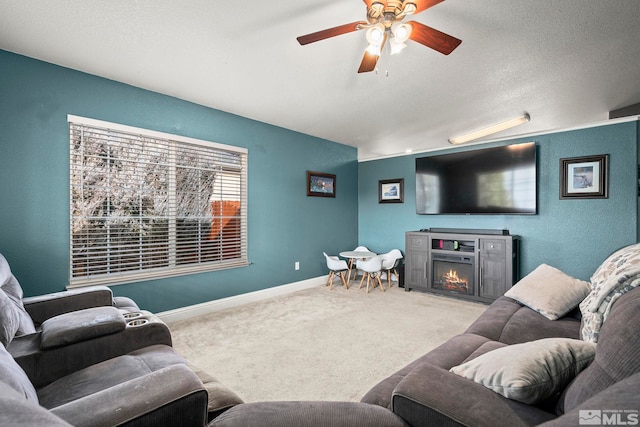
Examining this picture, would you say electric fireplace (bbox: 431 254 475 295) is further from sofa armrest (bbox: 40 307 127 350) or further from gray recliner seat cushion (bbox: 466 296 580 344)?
sofa armrest (bbox: 40 307 127 350)

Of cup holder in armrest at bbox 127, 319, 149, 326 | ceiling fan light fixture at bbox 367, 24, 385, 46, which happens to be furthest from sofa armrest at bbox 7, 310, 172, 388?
ceiling fan light fixture at bbox 367, 24, 385, 46

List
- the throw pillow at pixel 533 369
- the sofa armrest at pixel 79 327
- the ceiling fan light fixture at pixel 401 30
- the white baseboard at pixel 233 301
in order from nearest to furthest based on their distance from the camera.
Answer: the throw pillow at pixel 533 369
the sofa armrest at pixel 79 327
the ceiling fan light fixture at pixel 401 30
the white baseboard at pixel 233 301

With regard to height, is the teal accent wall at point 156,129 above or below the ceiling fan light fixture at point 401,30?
below

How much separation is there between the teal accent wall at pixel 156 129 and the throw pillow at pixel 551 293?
298 centimetres

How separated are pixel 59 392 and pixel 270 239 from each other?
303cm

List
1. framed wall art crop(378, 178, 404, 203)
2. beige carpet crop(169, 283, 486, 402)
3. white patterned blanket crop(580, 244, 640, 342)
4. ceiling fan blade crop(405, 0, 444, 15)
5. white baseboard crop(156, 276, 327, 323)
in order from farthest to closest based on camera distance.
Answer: framed wall art crop(378, 178, 404, 203) → white baseboard crop(156, 276, 327, 323) → beige carpet crop(169, 283, 486, 402) → ceiling fan blade crop(405, 0, 444, 15) → white patterned blanket crop(580, 244, 640, 342)

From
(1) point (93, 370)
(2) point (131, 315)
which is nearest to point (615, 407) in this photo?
(1) point (93, 370)

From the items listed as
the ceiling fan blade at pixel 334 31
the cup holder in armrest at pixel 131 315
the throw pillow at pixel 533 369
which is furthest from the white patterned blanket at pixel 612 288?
the cup holder in armrest at pixel 131 315

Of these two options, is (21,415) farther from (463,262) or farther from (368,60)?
(463,262)

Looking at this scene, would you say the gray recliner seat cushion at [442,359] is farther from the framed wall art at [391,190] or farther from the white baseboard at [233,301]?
the framed wall art at [391,190]

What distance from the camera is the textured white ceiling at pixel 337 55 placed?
1973mm

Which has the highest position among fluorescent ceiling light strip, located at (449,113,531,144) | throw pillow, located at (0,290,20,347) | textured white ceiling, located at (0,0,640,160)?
textured white ceiling, located at (0,0,640,160)

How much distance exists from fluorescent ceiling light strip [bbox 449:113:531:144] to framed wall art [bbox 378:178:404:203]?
117 cm

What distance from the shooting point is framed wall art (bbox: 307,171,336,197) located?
4.76m
